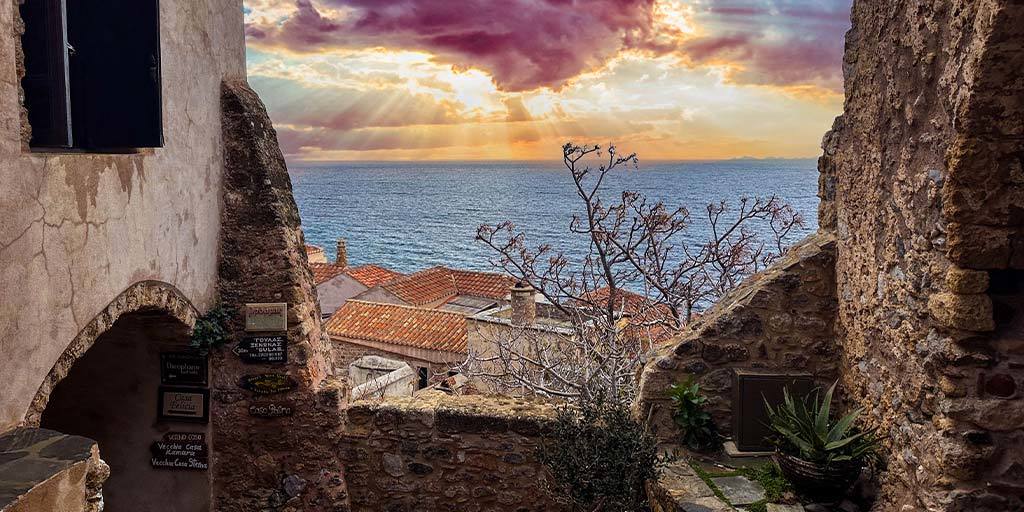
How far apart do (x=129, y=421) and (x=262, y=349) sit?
1.26 metres

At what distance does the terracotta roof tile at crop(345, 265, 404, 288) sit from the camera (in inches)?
1195

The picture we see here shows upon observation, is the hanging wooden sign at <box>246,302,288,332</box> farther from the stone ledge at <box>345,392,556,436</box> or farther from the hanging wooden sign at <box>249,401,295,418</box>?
the stone ledge at <box>345,392,556,436</box>

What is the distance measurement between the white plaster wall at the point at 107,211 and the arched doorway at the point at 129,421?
830 millimetres

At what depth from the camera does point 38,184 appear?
3.75 meters

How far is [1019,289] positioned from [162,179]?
5.28 metres

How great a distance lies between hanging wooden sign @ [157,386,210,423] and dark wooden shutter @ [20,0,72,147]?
2.80 m

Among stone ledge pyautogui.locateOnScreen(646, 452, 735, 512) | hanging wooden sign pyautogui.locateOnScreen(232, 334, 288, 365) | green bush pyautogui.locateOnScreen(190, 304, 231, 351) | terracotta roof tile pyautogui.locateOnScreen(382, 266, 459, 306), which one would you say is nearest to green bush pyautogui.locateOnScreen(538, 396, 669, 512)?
stone ledge pyautogui.locateOnScreen(646, 452, 735, 512)

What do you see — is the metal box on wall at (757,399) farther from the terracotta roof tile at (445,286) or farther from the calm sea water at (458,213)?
the calm sea water at (458,213)

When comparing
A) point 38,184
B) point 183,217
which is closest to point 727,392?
point 183,217

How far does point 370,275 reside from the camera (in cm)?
3216

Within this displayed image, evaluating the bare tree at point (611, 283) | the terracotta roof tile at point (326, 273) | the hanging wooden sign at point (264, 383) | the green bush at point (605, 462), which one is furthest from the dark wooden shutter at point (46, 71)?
the terracotta roof tile at point (326, 273)

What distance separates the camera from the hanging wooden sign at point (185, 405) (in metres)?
6.03

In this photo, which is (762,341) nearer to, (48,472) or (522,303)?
(48,472)

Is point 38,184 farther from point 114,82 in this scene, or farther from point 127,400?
point 127,400
